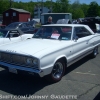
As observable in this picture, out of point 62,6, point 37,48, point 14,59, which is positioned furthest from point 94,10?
point 14,59

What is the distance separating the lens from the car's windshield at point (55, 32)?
18.4 feet

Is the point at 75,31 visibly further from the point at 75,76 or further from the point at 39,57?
the point at 39,57

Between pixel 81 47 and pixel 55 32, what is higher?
pixel 55 32

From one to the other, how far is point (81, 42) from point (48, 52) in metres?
1.94

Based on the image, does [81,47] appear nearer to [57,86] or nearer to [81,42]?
[81,42]

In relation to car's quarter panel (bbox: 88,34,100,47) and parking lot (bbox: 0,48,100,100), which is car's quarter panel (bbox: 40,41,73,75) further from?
car's quarter panel (bbox: 88,34,100,47)

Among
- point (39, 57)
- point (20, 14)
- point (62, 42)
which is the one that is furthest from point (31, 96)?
point (20, 14)

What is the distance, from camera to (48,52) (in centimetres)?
438

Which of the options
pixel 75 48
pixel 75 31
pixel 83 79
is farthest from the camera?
pixel 75 31

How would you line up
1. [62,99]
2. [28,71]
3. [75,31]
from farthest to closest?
[75,31]
[28,71]
[62,99]

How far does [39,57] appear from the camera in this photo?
13.6 ft

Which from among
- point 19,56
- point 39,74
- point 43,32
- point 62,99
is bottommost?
point 62,99

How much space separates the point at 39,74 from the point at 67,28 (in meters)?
2.29

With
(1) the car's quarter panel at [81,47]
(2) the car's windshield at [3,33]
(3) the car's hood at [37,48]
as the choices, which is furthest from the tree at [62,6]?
(3) the car's hood at [37,48]
